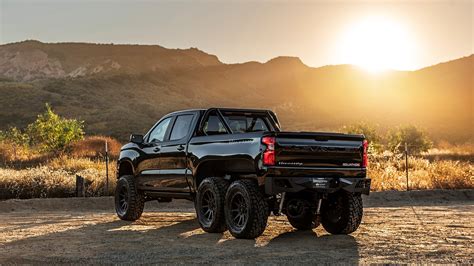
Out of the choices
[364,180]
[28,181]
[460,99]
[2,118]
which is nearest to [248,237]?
[364,180]

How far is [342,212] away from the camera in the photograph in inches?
469

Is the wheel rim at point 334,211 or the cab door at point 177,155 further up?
the cab door at point 177,155

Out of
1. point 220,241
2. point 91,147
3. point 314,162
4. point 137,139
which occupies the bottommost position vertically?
point 220,241

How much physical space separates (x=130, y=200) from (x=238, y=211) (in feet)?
12.0

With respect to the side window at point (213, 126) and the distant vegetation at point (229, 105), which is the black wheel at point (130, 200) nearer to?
the side window at point (213, 126)

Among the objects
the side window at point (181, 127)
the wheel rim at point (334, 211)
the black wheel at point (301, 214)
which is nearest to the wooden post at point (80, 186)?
the side window at point (181, 127)

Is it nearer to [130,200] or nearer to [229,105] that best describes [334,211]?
[130,200]

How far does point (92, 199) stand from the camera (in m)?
19.0

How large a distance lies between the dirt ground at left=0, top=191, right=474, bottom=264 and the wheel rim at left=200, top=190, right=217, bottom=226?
10.8 inches

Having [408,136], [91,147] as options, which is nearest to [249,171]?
[91,147]

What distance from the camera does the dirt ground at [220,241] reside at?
916 centimetres

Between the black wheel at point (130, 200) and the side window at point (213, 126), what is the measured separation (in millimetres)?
2579

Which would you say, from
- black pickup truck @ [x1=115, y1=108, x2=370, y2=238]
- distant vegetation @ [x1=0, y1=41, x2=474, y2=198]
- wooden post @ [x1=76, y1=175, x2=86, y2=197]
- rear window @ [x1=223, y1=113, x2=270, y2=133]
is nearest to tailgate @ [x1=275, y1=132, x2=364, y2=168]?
black pickup truck @ [x1=115, y1=108, x2=370, y2=238]

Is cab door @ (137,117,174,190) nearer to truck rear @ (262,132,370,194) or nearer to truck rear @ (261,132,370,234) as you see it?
truck rear @ (261,132,370,234)
